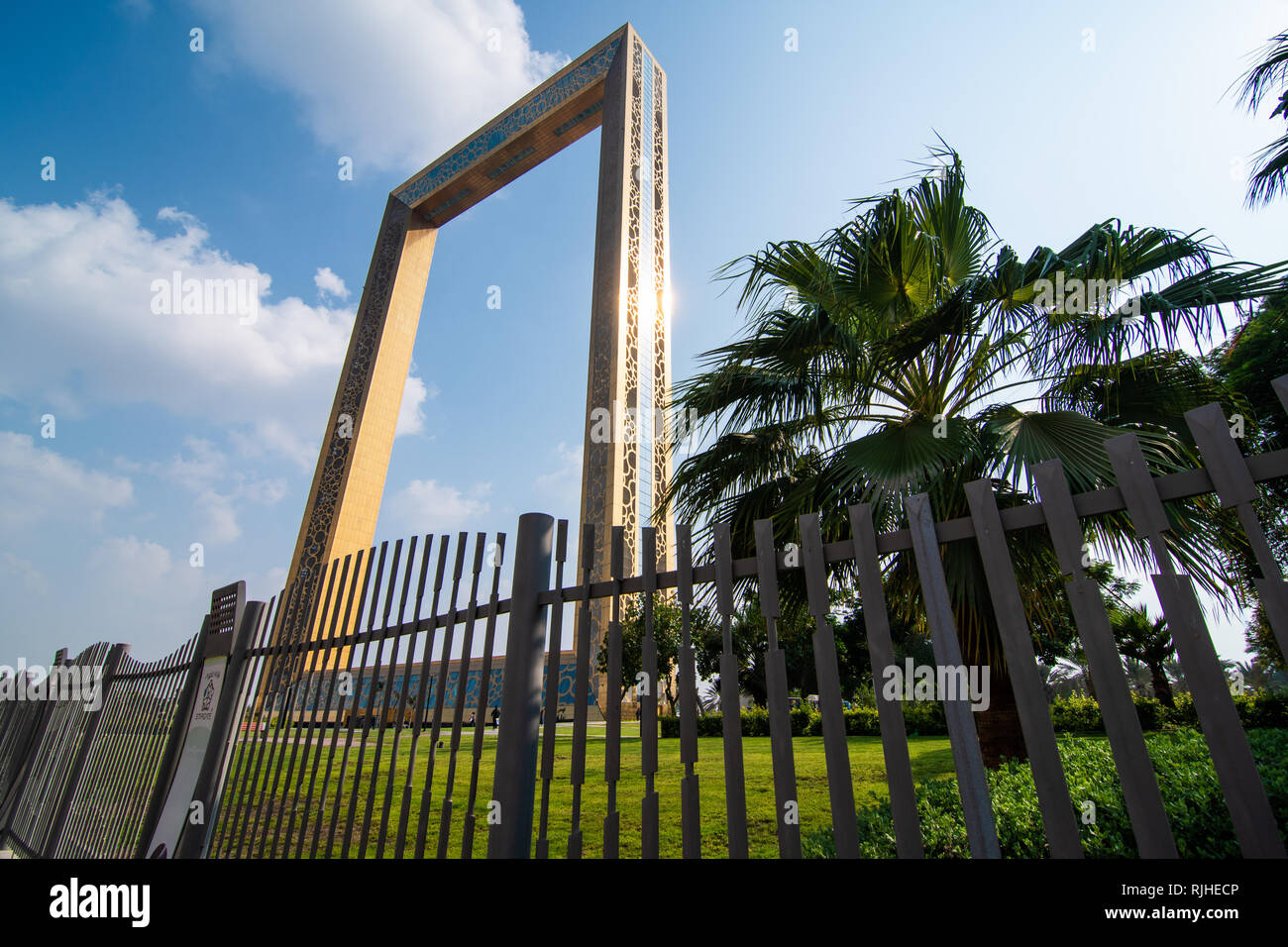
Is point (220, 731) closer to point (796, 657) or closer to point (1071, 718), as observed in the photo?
point (1071, 718)

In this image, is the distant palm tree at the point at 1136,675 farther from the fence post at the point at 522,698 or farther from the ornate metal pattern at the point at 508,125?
the ornate metal pattern at the point at 508,125

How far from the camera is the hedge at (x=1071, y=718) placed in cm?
1018

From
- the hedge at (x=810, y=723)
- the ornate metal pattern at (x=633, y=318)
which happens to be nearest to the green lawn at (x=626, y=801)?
the hedge at (x=810, y=723)

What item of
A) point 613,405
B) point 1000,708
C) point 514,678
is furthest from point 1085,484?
point 613,405

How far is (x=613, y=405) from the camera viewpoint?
13.8 metres

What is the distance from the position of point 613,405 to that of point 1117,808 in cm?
1216

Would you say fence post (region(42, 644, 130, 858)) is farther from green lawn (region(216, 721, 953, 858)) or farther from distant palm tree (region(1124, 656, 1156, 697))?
distant palm tree (region(1124, 656, 1156, 697))

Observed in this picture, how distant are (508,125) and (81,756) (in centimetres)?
1925

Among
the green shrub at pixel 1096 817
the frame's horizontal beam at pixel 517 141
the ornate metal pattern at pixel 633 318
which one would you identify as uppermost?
the frame's horizontal beam at pixel 517 141

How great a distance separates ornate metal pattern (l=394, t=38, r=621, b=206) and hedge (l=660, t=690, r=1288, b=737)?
56.5 ft

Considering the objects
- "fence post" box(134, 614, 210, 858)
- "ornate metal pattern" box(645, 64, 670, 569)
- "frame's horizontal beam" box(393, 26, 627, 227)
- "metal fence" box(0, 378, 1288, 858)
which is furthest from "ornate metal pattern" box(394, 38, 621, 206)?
"metal fence" box(0, 378, 1288, 858)

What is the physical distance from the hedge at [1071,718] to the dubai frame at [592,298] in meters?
3.32
